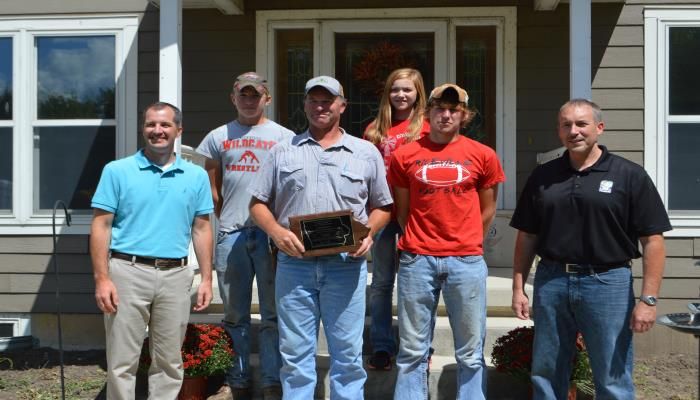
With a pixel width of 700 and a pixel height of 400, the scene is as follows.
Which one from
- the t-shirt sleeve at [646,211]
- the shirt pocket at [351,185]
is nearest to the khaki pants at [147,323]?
the shirt pocket at [351,185]

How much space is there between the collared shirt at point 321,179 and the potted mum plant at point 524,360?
3.96ft

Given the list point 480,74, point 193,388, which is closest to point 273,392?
point 193,388

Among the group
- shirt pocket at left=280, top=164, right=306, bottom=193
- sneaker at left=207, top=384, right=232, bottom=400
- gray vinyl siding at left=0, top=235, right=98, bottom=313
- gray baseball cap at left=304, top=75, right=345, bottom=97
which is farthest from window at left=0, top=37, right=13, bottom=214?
gray baseball cap at left=304, top=75, right=345, bottom=97

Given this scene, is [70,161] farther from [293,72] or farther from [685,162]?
[685,162]

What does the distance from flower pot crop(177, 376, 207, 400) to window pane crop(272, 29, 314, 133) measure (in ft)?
8.65

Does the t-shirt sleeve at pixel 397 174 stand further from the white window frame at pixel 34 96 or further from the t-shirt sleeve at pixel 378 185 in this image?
the white window frame at pixel 34 96

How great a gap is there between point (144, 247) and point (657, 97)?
13.1 ft

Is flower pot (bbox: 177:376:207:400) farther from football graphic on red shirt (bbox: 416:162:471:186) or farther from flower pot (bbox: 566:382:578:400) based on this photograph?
Result: flower pot (bbox: 566:382:578:400)

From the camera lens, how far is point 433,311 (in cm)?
354

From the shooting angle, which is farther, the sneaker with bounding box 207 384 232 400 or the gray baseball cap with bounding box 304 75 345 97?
the sneaker with bounding box 207 384 232 400

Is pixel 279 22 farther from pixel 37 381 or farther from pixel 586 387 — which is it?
pixel 586 387

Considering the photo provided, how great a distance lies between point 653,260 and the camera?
320 cm

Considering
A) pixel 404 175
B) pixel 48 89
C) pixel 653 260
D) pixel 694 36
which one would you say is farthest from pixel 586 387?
pixel 48 89

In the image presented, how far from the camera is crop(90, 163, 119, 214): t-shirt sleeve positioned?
11.2 ft
